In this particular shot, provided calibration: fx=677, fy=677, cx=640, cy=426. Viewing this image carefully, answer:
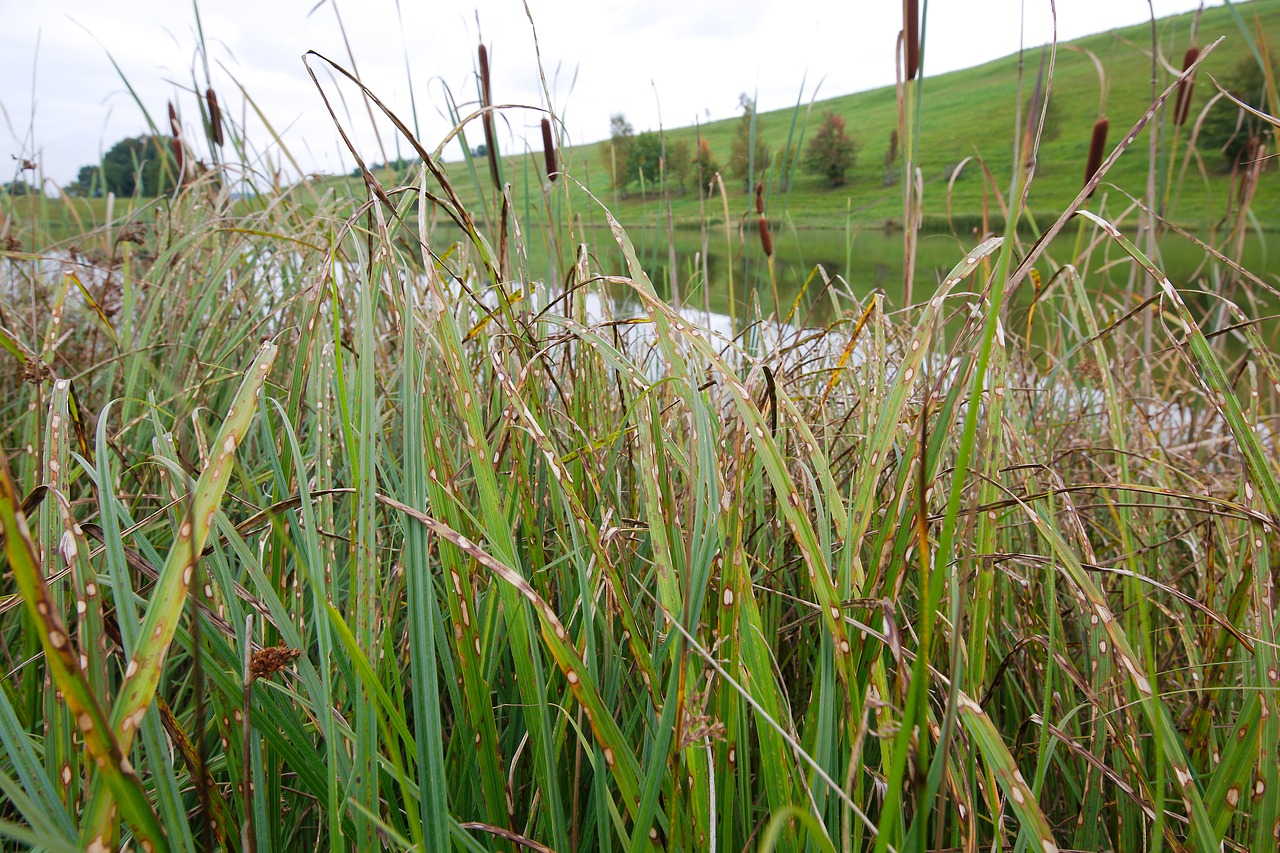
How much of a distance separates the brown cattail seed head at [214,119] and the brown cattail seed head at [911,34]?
6.22 feet

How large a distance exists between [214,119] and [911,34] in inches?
77.5

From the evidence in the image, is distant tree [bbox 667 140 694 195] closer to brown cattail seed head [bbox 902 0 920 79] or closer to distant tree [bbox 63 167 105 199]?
brown cattail seed head [bbox 902 0 920 79]

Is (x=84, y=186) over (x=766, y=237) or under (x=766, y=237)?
over

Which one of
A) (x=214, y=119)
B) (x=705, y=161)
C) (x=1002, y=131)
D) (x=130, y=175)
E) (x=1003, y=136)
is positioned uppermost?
(x=1002, y=131)

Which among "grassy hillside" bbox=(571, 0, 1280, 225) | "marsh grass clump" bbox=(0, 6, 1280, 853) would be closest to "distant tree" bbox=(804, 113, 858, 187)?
"marsh grass clump" bbox=(0, 6, 1280, 853)

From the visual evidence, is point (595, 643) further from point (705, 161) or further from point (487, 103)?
point (705, 161)

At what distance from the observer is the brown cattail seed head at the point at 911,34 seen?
1.06 m

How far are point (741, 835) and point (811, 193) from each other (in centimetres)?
2844

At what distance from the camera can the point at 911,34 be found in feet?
3.50

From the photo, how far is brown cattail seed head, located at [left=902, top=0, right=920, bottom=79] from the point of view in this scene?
1.06m

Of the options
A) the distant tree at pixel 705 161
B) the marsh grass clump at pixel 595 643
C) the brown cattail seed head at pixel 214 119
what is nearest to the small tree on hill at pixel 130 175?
the brown cattail seed head at pixel 214 119

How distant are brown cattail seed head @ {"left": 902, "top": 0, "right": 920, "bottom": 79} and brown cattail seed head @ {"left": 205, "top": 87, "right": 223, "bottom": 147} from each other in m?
1.90

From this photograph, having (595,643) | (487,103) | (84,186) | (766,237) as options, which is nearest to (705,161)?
(766,237)

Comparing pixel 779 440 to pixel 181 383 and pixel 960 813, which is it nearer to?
pixel 960 813
